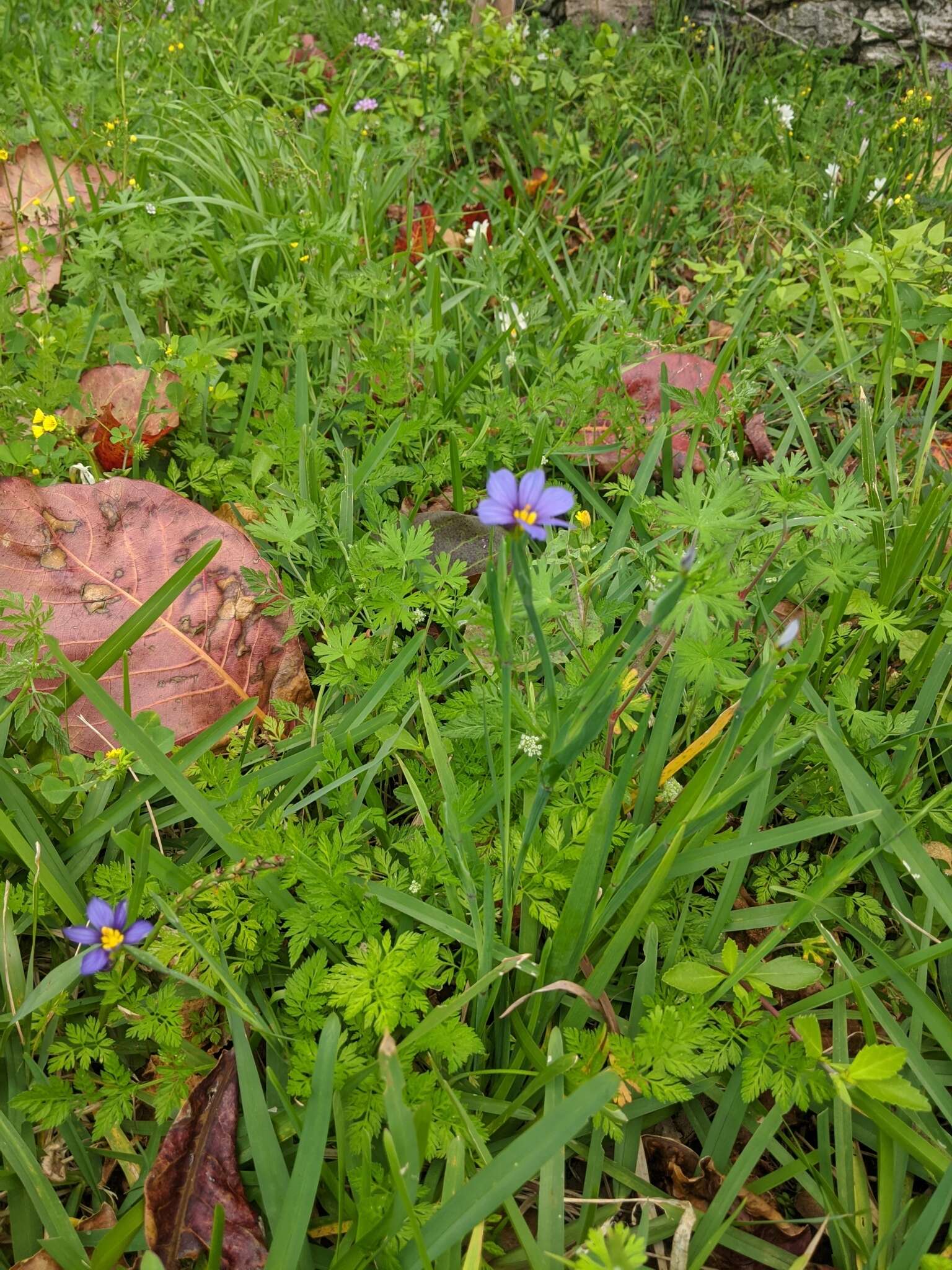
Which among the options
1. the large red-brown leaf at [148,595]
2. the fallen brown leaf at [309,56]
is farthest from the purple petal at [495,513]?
the fallen brown leaf at [309,56]

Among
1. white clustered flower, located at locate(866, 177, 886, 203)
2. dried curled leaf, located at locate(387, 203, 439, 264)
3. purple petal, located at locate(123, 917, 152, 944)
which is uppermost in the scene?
white clustered flower, located at locate(866, 177, 886, 203)

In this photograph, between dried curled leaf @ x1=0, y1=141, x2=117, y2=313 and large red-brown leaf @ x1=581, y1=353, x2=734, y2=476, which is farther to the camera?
dried curled leaf @ x1=0, y1=141, x2=117, y2=313

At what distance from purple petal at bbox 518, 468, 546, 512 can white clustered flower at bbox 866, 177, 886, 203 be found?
2.92m

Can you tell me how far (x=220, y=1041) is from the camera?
1338 mm

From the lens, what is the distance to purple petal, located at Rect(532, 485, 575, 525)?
3.13ft

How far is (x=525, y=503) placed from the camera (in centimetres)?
98

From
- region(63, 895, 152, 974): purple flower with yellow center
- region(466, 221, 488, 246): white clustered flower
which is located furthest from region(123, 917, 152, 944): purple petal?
region(466, 221, 488, 246): white clustered flower

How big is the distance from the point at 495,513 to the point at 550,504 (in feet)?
A: 0.26

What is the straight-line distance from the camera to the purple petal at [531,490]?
0.96 m

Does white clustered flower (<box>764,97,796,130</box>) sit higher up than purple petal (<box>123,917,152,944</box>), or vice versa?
white clustered flower (<box>764,97,796,130</box>)

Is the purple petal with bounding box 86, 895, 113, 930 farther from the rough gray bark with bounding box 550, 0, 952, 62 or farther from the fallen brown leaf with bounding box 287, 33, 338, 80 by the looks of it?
the rough gray bark with bounding box 550, 0, 952, 62

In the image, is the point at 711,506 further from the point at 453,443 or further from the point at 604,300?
the point at 604,300

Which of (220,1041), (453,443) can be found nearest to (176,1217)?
(220,1041)

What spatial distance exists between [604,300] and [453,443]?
2.21ft
